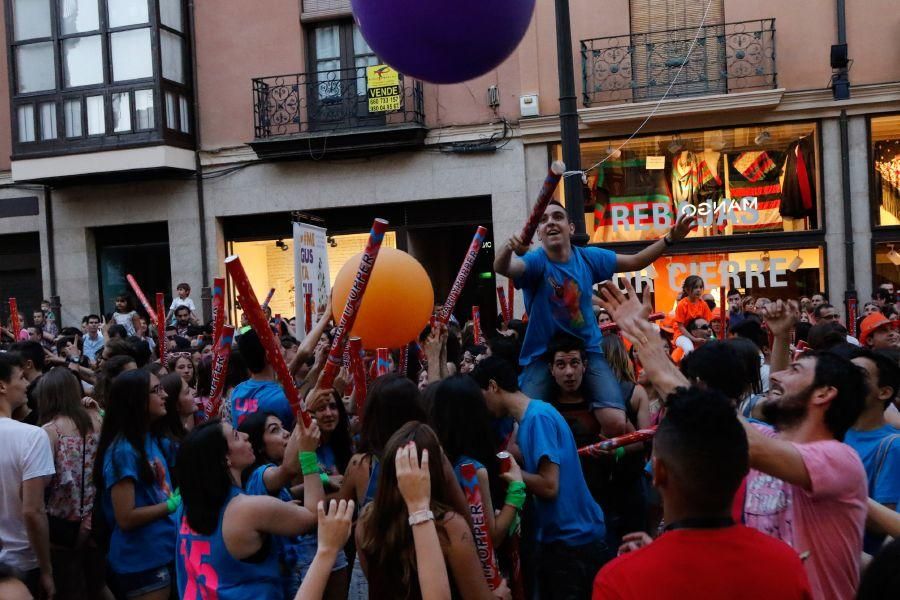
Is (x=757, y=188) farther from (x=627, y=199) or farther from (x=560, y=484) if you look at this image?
(x=560, y=484)

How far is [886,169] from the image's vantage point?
1560 centimetres

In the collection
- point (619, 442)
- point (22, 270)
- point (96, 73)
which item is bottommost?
point (619, 442)

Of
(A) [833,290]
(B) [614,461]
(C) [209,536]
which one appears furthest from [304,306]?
(A) [833,290]

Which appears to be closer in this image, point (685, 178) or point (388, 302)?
point (388, 302)

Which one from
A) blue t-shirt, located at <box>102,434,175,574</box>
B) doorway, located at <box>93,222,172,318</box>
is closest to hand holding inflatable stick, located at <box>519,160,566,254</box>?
blue t-shirt, located at <box>102,434,175,574</box>

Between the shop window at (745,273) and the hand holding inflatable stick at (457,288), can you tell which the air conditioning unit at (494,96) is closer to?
the shop window at (745,273)

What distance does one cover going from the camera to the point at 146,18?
688 inches

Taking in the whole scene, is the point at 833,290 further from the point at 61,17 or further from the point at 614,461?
the point at 61,17

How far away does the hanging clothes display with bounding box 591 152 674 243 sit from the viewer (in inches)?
651

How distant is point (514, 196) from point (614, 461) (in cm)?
1194

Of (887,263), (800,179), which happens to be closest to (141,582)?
(800,179)

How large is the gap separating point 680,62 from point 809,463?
557 inches

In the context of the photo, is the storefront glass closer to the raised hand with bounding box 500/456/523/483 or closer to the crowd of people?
the crowd of people

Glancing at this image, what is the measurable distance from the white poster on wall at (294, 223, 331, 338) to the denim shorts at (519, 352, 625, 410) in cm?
177
